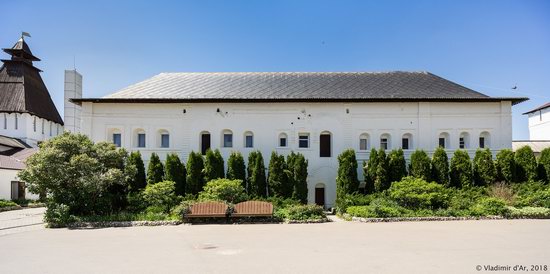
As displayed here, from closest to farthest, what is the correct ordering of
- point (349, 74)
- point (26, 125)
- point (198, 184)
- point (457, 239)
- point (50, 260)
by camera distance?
1. point (50, 260)
2. point (457, 239)
3. point (198, 184)
4. point (349, 74)
5. point (26, 125)

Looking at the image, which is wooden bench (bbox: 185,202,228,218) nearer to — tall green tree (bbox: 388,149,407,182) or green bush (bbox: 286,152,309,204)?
green bush (bbox: 286,152,309,204)

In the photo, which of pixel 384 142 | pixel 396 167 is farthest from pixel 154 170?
pixel 384 142

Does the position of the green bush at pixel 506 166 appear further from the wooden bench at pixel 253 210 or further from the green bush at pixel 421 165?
the wooden bench at pixel 253 210

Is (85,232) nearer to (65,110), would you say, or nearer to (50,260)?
(50,260)

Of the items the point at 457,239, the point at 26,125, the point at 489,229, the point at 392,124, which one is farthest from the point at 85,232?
the point at 26,125

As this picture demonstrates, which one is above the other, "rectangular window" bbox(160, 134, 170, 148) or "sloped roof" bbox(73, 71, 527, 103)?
"sloped roof" bbox(73, 71, 527, 103)

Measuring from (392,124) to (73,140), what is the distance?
60.5ft

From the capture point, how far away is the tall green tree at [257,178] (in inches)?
848

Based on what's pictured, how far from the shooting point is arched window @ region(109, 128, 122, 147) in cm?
2380

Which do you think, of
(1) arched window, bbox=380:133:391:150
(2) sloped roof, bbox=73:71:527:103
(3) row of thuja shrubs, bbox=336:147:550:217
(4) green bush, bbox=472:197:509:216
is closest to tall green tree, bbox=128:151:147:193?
(2) sloped roof, bbox=73:71:527:103

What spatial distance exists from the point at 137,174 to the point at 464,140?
20869 mm

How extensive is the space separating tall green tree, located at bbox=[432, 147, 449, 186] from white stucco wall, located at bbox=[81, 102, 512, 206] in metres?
1.75

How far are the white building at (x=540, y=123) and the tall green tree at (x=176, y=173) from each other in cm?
4157

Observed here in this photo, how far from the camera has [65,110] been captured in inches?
1873
